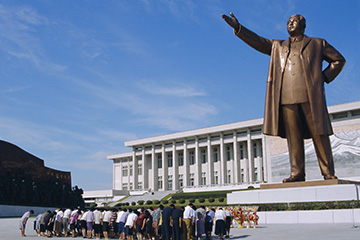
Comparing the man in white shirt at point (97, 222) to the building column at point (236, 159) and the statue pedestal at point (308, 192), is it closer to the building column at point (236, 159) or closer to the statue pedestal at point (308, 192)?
the statue pedestal at point (308, 192)

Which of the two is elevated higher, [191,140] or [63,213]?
[191,140]

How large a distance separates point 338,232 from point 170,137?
4429 centimetres

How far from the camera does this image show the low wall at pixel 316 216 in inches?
413

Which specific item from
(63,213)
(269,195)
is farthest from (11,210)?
(269,195)

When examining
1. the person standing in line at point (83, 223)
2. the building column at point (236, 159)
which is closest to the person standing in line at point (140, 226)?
the person standing in line at point (83, 223)

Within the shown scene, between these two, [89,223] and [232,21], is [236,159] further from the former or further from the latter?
[232,21]

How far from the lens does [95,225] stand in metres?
12.7

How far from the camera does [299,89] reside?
1091 cm

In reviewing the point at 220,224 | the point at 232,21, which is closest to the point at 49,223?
the point at 220,224

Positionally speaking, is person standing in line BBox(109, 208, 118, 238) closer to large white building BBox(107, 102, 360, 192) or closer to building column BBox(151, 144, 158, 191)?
large white building BBox(107, 102, 360, 192)

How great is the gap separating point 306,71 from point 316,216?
396 centimetres

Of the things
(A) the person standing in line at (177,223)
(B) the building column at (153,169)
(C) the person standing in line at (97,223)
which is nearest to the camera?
(A) the person standing in line at (177,223)

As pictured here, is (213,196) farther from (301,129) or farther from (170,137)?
(301,129)

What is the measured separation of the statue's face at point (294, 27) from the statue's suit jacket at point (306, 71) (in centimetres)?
23
